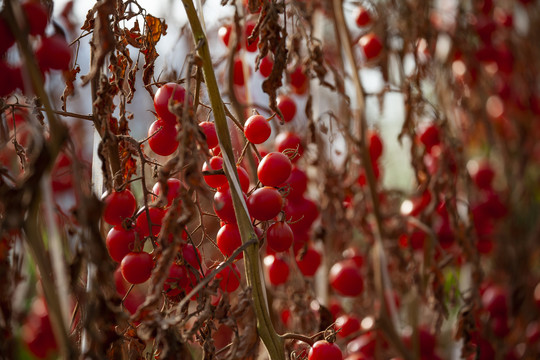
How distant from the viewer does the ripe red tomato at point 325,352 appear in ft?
2.20

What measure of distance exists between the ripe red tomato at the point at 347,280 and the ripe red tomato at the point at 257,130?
2.35 feet

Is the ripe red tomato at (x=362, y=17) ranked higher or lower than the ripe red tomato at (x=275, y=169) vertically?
lower

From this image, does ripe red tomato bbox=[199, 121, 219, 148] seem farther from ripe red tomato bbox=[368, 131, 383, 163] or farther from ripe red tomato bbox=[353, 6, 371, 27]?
ripe red tomato bbox=[353, 6, 371, 27]

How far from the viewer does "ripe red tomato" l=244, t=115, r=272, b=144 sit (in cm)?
69

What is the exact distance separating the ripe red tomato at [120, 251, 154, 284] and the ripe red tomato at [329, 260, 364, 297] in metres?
0.76

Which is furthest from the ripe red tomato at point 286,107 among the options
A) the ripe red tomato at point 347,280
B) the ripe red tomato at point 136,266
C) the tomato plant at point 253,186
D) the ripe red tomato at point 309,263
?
the ripe red tomato at point 136,266

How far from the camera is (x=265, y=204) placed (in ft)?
2.10

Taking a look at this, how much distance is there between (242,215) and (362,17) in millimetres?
1113

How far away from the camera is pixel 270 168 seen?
69 centimetres

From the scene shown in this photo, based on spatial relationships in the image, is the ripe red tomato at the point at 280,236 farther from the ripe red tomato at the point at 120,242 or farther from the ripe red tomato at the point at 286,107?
the ripe red tomato at the point at 286,107

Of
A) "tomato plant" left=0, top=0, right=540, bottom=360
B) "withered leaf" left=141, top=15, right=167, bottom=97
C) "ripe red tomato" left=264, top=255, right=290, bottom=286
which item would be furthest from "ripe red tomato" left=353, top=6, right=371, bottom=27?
"withered leaf" left=141, top=15, right=167, bottom=97

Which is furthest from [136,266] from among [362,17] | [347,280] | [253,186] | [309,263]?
[362,17]

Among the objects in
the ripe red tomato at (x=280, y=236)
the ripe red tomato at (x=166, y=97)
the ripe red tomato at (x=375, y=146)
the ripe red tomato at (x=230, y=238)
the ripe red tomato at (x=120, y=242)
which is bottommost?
the ripe red tomato at (x=375, y=146)

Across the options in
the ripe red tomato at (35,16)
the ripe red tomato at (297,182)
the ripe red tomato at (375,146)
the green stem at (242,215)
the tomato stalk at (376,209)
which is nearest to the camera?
the ripe red tomato at (35,16)
